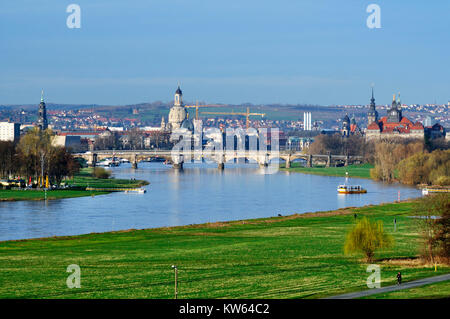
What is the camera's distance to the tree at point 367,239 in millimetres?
24891

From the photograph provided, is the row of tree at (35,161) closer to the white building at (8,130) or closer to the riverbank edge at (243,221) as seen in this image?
the riverbank edge at (243,221)

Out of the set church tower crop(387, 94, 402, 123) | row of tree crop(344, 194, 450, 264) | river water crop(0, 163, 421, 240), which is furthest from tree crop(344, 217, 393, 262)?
church tower crop(387, 94, 402, 123)

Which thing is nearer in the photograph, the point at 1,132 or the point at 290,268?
the point at 290,268

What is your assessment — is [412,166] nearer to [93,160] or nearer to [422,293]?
[93,160]

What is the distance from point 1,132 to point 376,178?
104 metres

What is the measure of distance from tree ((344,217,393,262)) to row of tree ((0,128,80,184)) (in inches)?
1711

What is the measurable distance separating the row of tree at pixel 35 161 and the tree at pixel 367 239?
4347cm

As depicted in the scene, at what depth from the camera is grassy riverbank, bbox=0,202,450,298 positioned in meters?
20.5

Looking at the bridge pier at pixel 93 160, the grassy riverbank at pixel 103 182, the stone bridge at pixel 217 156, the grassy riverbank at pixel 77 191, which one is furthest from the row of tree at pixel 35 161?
the stone bridge at pixel 217 156

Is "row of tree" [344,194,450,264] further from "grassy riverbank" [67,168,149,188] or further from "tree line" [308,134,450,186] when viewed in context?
"grassy riverbank" [67,168,149,188]

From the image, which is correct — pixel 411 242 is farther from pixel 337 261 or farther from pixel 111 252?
pixel 111 252

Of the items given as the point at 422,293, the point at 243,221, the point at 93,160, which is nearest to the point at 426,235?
the point at 422,293

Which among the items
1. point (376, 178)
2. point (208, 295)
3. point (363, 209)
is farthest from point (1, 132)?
point (208, 295)

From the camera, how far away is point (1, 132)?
547 feet
